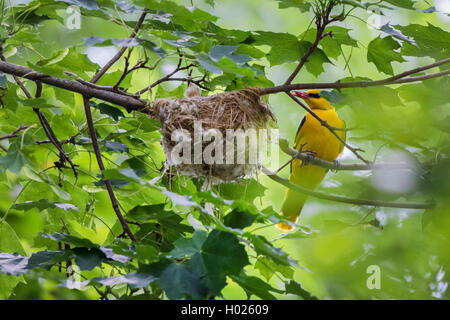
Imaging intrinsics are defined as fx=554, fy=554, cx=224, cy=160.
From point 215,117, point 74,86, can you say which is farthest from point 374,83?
point 74,86

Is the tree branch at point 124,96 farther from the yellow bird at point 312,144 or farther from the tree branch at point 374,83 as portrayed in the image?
the yellow bird at point 312,144

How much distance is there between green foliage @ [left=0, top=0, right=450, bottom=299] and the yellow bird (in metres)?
1.49

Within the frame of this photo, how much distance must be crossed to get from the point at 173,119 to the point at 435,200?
1.39 metres

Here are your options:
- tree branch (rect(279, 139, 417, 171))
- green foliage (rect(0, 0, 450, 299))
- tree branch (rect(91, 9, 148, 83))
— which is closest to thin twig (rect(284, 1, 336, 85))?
green foliage (rect(0, 0, 450, 299))

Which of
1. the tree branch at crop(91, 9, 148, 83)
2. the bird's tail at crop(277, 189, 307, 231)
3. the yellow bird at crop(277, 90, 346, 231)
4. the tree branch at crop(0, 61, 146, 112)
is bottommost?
the bird's tail at crop(277, 189, 307, 231)

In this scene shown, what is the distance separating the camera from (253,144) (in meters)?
3.02

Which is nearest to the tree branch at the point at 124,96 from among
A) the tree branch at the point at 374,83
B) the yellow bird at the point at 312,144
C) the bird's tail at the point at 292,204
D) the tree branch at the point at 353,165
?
the tree branch at the point at 374,83

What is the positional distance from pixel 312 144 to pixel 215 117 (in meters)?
2.48

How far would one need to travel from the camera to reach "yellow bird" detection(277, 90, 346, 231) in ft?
17.2

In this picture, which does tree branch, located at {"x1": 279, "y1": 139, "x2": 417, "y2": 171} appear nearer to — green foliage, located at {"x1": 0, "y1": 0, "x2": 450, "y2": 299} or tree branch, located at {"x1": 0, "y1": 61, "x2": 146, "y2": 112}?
green foliage, located at {"x1": 0, "y1": 0, "x2": 450, "y2": 299}

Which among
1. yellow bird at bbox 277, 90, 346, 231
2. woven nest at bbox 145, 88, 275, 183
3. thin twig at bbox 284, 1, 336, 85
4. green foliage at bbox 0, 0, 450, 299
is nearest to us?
green foliage at bbox 0, 0, 450, 299

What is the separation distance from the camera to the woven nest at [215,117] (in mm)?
2971

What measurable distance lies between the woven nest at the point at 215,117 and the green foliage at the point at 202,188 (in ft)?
0.32
